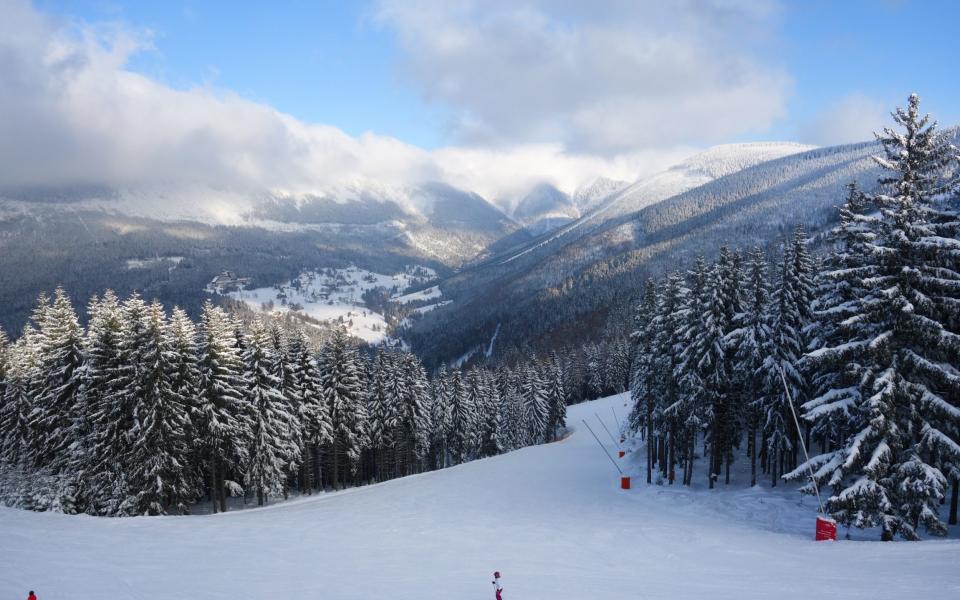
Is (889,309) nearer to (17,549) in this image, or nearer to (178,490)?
(17,549)

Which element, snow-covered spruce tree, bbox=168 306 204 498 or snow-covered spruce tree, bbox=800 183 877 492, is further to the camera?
snow-covered spruce tree, bbox=168 306 204 498

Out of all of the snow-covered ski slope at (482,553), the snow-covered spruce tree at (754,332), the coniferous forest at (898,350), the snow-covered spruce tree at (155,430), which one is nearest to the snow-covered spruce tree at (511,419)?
the snow-covered ski slope at (482,553)

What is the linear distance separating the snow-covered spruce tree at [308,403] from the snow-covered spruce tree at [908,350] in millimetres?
34702

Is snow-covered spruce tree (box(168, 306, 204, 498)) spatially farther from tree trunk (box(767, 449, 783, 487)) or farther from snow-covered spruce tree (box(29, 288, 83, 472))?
tree trunk (box(767, 449, 783, 487))

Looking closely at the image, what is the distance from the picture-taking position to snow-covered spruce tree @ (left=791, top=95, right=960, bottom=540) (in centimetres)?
1628

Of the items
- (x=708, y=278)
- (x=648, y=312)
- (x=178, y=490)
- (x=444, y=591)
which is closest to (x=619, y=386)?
(x=648, y=312)

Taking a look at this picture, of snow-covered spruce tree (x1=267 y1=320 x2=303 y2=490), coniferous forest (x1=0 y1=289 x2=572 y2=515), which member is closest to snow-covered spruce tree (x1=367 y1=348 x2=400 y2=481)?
coniferous forest (x1=0 y1=289 x2=572 y2=515)

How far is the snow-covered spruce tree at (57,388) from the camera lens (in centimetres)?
3203

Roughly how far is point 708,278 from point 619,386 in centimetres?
8081

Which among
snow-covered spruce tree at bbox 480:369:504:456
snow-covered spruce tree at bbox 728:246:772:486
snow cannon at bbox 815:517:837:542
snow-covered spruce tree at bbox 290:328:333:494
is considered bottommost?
snow-covered spruce tree at bbox 480:369:504:456

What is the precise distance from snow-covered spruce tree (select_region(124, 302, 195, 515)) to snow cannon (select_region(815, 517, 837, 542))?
1276 inches

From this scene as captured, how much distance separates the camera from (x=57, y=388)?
31969 mm

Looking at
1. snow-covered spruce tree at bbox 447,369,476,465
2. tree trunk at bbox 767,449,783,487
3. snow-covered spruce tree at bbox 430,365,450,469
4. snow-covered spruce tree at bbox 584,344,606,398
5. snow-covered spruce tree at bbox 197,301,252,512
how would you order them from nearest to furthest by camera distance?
tree trunk at bbox 767,449,783,487 < snow-covered spruce tree at bbox 197,301,252,512 < snow-covered spruce tree at bbox 430,365,450,469 < snow-covered spruce tree at bbox 447,369,476,465 < snow-covered spruce tree at bbox 584,344,606,398

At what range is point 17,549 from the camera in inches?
750
